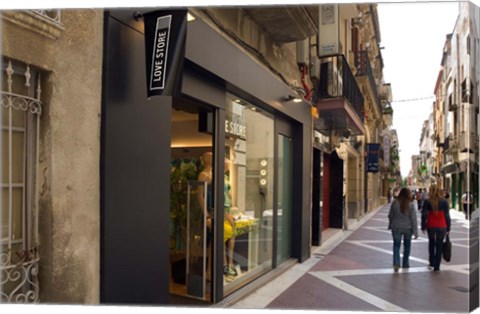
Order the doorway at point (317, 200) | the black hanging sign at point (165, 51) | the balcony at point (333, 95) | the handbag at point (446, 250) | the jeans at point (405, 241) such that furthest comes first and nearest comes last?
the doorway at point (317, 200) → the balcony at point (333, 95) → the jeans at point (405, 241) → the handbag at point (446, 250) → the black hanging sign at point (165, 51)

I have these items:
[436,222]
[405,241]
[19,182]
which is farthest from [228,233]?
[436,222]

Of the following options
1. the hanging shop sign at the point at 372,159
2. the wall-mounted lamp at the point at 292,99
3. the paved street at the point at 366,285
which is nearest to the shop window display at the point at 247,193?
the paved street at the point at 366,285

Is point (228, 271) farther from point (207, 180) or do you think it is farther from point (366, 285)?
point (366, 285)

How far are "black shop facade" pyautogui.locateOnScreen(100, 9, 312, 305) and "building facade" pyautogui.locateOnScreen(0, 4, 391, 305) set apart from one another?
0.7 inches

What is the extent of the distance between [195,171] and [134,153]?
2.89 metres

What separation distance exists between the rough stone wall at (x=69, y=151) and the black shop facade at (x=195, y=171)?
10cm

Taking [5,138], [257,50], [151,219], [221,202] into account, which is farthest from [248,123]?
[5,138]

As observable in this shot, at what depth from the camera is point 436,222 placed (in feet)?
26.3

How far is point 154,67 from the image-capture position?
141 inches

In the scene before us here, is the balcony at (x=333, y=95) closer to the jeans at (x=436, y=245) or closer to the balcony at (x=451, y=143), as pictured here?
the balcony at (x=451, y=143)

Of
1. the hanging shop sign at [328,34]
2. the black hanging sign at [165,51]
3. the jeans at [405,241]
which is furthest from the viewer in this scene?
the hanging shop sign at [328,34]

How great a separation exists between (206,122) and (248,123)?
1.39 metres

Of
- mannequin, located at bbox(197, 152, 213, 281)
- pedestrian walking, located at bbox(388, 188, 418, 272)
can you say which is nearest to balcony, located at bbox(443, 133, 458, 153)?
pedestrian walking, located at bbox(388, 188, 418, 272)

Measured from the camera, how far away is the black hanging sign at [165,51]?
3.53 m
